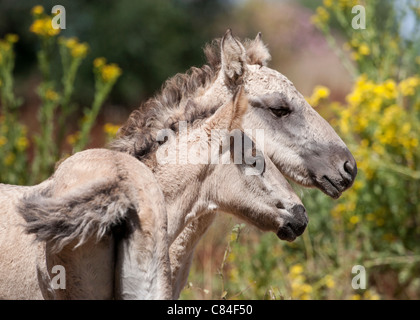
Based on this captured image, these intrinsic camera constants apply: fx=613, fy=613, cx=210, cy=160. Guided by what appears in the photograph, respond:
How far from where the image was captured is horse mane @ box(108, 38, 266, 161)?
3.49m

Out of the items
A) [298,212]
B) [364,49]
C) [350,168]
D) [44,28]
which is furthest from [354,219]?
[44,28]

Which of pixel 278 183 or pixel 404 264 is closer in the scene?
pixel 278 183

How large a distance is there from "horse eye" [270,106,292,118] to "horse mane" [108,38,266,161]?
0.39 metres

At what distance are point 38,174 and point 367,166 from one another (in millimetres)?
3425

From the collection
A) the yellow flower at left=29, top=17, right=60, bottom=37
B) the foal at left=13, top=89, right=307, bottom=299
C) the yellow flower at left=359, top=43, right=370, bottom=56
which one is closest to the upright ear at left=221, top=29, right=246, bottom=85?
the foal at left=13, top=89, right=307, bottom=299

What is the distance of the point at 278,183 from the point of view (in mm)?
3215

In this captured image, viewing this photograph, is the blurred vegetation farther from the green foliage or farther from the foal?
the foal

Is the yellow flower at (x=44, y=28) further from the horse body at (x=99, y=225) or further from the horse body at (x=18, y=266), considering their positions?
the horse body at (x=99, y=225)

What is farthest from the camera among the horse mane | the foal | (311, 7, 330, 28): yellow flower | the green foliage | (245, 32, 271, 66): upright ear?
(311, 7, 330, 28): yellow flower

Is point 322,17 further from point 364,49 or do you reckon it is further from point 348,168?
point 348,168

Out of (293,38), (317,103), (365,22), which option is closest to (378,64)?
(365,22)

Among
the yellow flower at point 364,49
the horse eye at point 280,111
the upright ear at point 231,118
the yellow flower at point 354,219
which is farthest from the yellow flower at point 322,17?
the upright ear at point 231,118

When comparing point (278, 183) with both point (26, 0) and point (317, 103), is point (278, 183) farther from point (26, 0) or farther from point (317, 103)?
point (26, 0)

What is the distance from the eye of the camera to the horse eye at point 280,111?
12.6 feet
